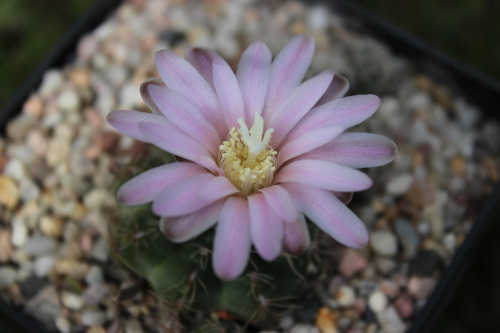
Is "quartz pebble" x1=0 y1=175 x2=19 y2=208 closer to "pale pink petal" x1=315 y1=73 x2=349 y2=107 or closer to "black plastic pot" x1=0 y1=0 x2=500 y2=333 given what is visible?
"black plastic pot" x1=0 y1=0 x2=500 y2=333

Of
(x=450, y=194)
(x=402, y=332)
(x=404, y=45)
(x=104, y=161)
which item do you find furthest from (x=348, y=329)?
(x=404, y=45)

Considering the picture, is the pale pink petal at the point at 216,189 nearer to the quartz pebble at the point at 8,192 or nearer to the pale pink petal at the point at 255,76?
the pale pink petal at the point at 255,76

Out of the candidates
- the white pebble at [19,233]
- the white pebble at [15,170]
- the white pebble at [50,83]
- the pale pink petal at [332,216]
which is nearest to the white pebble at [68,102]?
the white pebble at [50,83]

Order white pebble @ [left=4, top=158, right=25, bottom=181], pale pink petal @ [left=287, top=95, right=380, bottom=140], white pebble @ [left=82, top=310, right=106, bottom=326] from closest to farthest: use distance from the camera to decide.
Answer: pale pink petal @ [left=287, top=95, right=380, bottom=140] → white pebble @ [left=82, top=310, right=106, bottom=326] → white pebble @ [left=4, top=158, right=25, bottom=181]

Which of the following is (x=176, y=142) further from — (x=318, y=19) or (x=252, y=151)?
(x=318, y=19)

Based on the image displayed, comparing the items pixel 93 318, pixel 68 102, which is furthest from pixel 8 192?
pixel 93 318

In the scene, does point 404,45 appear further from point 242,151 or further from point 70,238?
point 70,238

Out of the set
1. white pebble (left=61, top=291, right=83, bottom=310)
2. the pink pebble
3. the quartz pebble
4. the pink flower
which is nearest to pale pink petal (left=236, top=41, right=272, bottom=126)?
the pink flower
